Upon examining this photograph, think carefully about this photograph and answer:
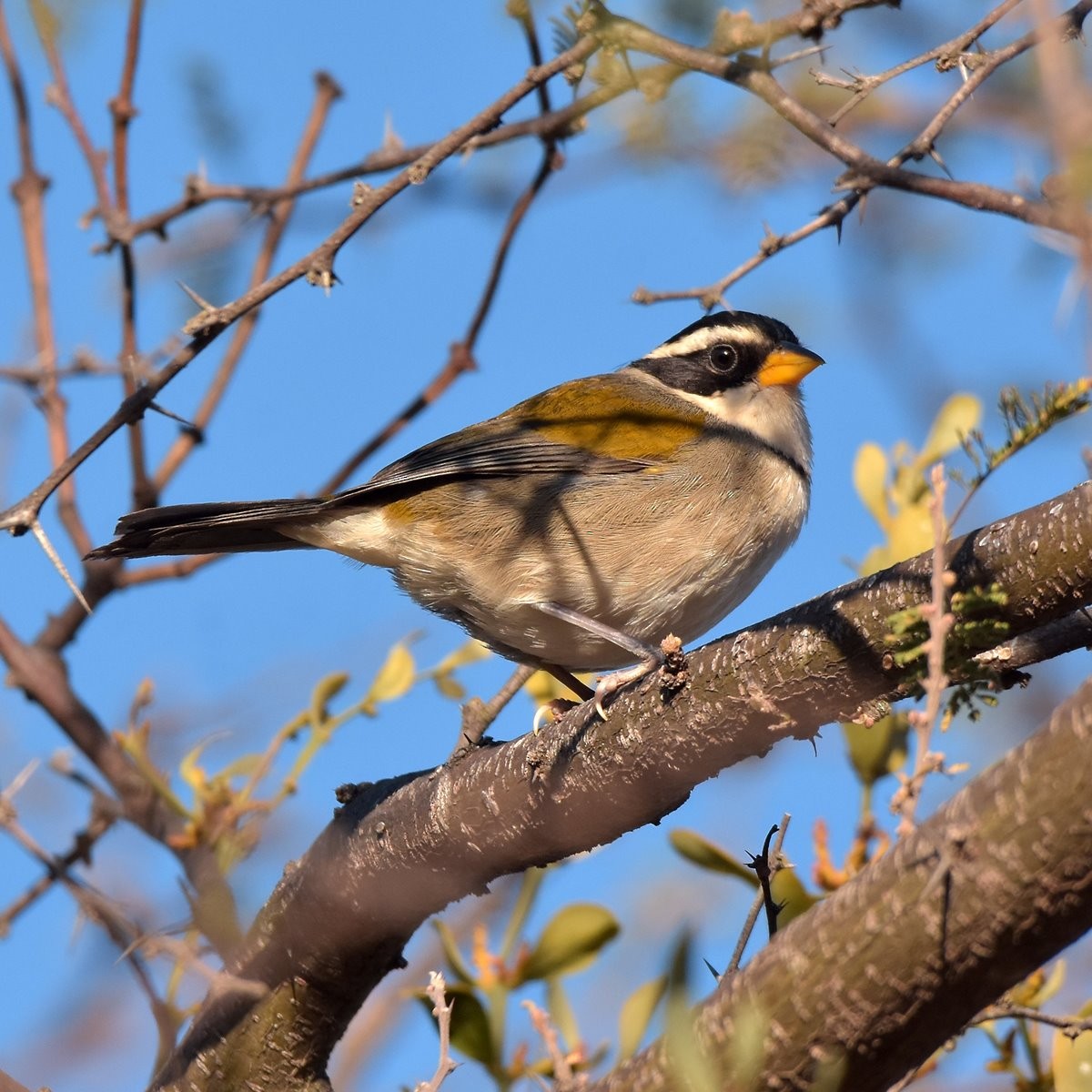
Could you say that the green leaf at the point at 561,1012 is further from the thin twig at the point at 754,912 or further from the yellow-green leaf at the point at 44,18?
the yellow-green leaf at the point at 44,18

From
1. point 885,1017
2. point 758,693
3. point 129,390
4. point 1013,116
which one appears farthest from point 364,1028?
point 1013,116

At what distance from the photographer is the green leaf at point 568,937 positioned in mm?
3658

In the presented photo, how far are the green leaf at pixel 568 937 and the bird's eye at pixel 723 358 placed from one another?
2.65m

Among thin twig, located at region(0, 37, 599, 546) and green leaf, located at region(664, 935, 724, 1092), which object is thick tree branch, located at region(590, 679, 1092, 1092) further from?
thin twig, located at region(0, 37, 599, 546)

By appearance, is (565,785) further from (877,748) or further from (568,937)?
(877,748)

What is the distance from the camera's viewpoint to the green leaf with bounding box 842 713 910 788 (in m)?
3.75

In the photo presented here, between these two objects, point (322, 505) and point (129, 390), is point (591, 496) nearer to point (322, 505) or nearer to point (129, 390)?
point (322, 505)

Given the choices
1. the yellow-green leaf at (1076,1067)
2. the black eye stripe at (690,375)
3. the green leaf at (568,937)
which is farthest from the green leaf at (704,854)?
the black eye stripe at (690,375)

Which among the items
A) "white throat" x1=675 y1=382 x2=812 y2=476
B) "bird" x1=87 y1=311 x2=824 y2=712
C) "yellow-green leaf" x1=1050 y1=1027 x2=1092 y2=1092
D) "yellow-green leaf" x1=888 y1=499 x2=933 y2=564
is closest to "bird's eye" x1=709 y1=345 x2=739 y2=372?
"white throat" x1=675 y1=382 x2=812 y2=476

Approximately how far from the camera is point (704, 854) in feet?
12.1

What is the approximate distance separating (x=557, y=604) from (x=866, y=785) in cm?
127

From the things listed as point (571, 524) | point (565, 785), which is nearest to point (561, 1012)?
point (565, 785)

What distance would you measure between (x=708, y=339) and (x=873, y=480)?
152cm

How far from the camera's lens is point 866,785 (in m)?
3.77
